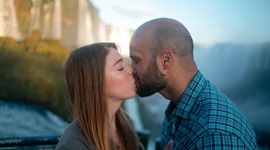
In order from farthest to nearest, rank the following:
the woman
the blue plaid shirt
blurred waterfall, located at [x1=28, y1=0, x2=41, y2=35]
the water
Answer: blurred waterfall, located at [x1=28, y1=0, x2=41, y2=35] → the water → the woman → the blue plaid shirt

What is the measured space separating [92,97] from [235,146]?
65cm

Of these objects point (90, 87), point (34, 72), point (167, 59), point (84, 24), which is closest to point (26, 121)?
point (34, 72)

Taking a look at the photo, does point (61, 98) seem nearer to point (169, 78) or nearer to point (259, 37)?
point (169, 78)

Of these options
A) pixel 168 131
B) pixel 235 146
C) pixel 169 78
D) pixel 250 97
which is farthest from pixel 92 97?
pixel 250 97

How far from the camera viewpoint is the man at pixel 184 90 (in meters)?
1.06

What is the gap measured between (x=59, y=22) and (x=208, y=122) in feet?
9.41

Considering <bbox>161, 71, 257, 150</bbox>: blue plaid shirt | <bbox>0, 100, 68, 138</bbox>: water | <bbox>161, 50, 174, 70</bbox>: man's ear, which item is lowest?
<bbox>0, 100, 68, 138</bbox>: water

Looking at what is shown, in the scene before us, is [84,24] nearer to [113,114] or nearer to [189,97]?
[113,114]

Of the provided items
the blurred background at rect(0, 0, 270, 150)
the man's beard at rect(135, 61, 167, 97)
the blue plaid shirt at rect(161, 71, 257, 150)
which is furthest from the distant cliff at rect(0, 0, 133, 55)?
the blue plaid shirt at rect(161, 71, 257, 150)

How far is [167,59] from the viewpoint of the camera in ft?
4.42

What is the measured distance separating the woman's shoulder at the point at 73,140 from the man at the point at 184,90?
1.29ft

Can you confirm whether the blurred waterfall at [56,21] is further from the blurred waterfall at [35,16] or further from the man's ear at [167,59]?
the man's ear at [167,59]

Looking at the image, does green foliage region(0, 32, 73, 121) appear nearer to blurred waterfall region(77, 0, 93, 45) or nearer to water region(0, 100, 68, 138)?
water region(0, 100, 68, 138)

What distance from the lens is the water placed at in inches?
117
